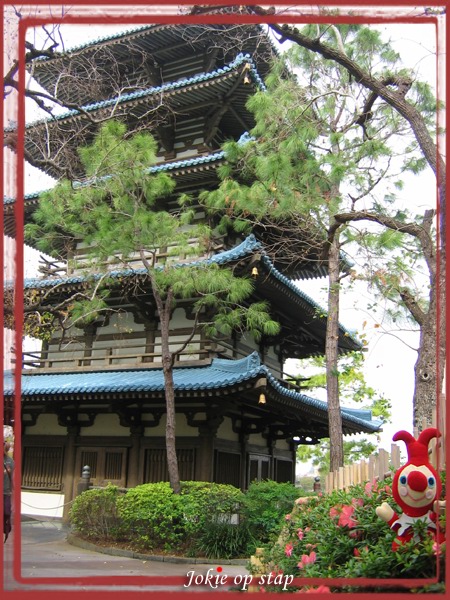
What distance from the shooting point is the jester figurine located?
385 cm

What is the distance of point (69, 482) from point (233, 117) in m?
10.7

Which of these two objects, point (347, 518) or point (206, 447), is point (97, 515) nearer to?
point (206, 447)

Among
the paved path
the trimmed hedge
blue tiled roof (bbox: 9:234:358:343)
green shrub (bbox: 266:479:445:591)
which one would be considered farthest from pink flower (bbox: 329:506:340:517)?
blue tiled roof (bbox: 9:234:358:343)

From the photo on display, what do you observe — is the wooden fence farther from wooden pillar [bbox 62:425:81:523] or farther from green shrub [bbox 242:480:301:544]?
wooden pillar [bbox 62:425:81:523]

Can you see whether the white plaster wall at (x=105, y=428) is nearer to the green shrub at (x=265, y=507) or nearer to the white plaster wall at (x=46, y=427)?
the white plaster wall at (x=46, y=427)

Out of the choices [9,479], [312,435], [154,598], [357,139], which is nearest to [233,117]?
[357,139]

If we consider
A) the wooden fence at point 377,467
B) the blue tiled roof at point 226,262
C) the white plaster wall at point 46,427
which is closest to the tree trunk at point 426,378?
the wooden fence at point 377,467

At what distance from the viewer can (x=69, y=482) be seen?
14.4 metres

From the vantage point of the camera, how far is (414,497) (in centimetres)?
388

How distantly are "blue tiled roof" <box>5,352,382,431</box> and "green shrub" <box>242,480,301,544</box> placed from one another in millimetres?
2065

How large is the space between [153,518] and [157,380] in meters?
3.06

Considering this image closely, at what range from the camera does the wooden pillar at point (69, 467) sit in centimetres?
1415

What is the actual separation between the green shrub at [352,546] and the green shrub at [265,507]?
5003 mm

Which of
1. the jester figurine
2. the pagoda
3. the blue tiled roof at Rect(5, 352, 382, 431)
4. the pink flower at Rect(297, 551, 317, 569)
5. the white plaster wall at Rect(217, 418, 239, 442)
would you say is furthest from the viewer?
the white plaster wall at Rect(217, 418, 239, 442)
